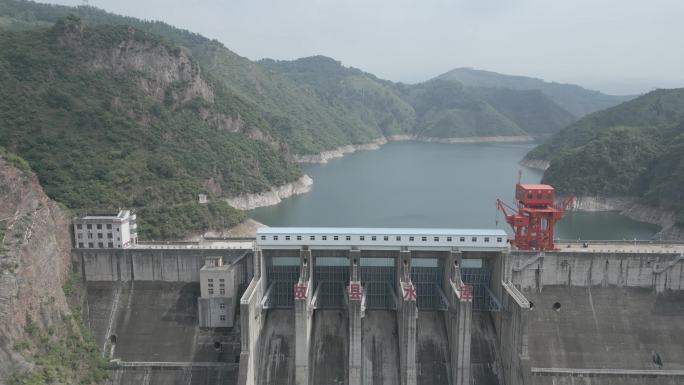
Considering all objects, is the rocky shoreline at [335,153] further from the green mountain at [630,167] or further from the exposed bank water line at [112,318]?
the exposed bank water line at [112,318]

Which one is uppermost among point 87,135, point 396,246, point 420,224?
point 87,135

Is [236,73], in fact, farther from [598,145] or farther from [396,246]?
[396,246]

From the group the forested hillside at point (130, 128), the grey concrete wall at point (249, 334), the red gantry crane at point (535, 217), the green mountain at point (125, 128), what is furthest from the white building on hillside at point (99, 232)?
the red gantry crane at point (535, 217)

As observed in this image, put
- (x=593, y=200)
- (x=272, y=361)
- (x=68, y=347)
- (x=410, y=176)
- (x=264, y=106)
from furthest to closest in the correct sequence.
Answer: (x=264, y=106) < (x=410, y=176) < (x=593, y=200) < (x=272, y=361) < (x=68, y=347)

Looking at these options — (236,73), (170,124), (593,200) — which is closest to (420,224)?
(593,200)

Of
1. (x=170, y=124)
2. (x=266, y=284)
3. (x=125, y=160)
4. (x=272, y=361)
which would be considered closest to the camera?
(x=272, y=361)

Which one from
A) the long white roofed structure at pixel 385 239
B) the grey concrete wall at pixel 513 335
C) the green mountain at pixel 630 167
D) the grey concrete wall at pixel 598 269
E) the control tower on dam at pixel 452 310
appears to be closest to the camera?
the grey concrete wall at pixel 513 335

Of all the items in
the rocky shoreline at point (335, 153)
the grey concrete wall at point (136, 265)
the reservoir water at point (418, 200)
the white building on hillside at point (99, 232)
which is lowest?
the reservoir water at point (418, 200)

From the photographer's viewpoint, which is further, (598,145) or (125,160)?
(598,145)
